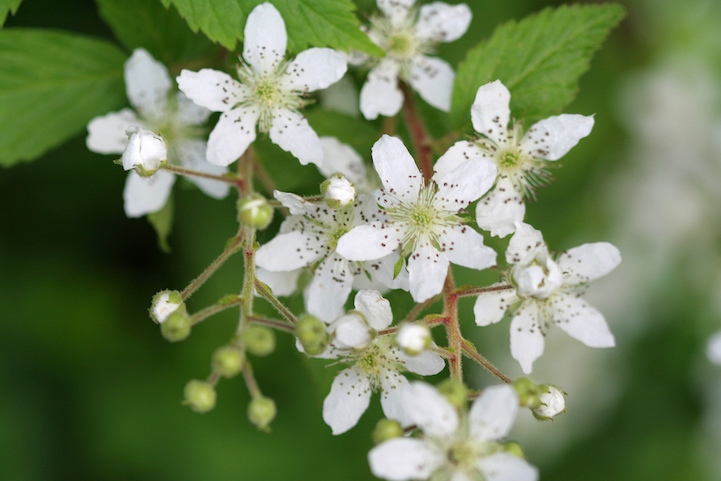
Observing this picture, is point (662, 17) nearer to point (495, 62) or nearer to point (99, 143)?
point (495, 62)

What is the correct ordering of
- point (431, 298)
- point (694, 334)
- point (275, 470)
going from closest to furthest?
1. point (431, 298)
2. point (275, 470)
3. point (694, 334)

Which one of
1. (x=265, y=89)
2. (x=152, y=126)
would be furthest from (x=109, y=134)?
(x=265, y=89)

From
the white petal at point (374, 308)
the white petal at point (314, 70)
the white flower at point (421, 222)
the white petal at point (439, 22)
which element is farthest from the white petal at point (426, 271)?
the white petal at point (439, 22)

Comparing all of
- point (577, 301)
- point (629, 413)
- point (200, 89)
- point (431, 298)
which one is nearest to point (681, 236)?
point (629, 413)

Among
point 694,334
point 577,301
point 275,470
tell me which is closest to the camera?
point 577,301

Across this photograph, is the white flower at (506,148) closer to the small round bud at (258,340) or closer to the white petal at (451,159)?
the white petal at (451,159)

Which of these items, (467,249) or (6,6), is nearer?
(467,249)

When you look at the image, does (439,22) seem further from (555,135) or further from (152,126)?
(152,126)
